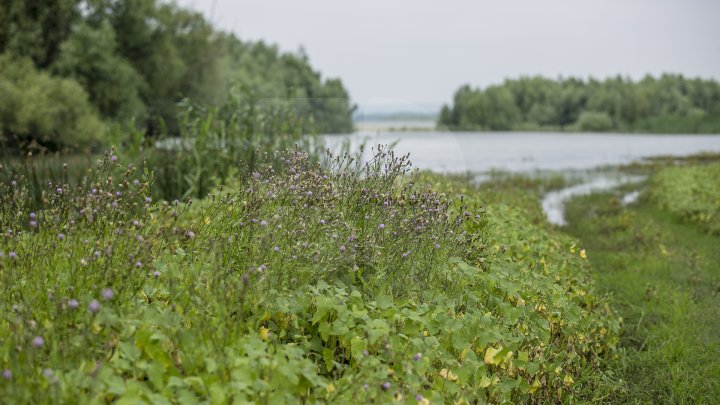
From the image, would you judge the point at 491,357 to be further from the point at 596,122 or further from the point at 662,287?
the point at 596,122

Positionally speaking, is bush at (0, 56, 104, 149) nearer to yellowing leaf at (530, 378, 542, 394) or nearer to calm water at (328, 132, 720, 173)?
calm water at (328, 132, 720, 173)

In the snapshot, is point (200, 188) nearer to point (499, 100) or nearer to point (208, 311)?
point (208, 311)

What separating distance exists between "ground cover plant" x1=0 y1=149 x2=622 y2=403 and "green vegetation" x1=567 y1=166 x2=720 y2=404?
1.21ft

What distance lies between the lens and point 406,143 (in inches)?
467

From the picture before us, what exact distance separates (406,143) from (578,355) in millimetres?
7803

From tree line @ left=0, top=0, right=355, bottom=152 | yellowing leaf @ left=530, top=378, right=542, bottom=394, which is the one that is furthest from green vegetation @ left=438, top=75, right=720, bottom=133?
yellowing leaf @ left=530, top=378, right=542, bottom=394

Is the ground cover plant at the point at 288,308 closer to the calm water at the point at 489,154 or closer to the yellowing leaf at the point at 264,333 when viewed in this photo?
the yellowing leaf at the point at 264,333

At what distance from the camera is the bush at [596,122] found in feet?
185

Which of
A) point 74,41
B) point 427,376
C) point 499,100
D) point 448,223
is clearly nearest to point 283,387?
point 427,376

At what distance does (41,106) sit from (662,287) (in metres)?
20.1

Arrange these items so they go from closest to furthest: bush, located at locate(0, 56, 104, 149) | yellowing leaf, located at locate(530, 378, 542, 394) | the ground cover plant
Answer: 1. the ground cover plant
2. yellowing leaf, located at locate(530, 378, 542, 394)
3. bush, located at locate(0, 56, 104, 149)

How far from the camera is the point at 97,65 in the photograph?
81.5 feet

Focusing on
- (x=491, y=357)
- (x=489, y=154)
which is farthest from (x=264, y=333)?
(x=489, y=154)

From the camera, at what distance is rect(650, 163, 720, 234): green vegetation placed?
10.4m
